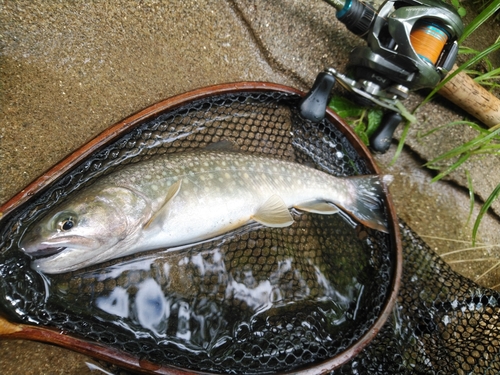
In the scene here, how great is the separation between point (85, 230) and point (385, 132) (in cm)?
177

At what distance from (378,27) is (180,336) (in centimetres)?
175

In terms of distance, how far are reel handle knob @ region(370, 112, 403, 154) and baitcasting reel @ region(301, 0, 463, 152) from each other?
10.2 inches

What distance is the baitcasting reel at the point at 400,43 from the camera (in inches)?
70.5

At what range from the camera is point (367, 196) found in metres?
1.91

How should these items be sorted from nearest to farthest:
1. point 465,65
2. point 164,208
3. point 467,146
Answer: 1. point 164,208
2. point 465,65
3. point 467,146

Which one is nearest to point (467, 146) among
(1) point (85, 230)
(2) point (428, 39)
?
(2) point (428, 39)

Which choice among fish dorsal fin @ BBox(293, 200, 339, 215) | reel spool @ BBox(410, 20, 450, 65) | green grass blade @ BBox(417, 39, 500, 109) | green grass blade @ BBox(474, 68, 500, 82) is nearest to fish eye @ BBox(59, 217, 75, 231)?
fish dorsal fin @ BBox(293, 200, 339, 215)

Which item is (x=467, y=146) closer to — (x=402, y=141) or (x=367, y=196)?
(x=402, y=141)

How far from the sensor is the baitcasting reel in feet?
5.88

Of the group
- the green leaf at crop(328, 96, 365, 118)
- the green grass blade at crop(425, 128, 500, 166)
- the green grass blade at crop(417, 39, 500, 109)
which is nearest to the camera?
the green grass blade at crop(417, 39, 500, 109)

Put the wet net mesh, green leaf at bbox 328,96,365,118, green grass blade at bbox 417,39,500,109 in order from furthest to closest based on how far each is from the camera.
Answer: green leaf at bbox 328,96,365,118
green grass blade at bbox 417,39,500,109
the wet net mesh

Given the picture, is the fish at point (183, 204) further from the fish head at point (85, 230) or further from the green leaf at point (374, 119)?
the green leaf at point (374, 119)

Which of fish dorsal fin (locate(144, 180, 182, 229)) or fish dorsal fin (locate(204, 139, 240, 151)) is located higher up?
fish dorsal fin (locate(204, 139, 240, 151))

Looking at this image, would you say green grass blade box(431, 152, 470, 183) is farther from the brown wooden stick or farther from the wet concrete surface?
the brown wooden stick
